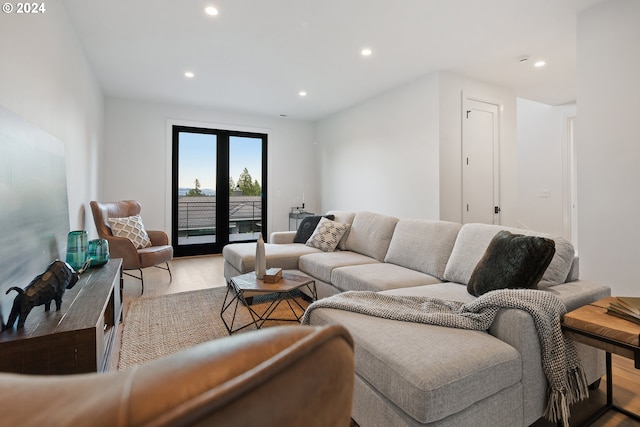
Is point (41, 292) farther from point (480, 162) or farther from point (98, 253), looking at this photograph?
point (480, 162)

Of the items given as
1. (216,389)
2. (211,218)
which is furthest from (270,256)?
(216,389)

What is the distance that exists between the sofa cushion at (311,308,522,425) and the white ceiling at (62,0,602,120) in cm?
255

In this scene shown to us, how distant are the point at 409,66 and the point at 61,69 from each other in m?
3.49

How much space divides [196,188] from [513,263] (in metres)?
5.34

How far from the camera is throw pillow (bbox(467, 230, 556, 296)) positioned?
1.70m

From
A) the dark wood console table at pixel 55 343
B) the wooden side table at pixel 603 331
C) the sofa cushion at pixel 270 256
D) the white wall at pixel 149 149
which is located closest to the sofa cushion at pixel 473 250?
the wooden side table at pixel 603 331

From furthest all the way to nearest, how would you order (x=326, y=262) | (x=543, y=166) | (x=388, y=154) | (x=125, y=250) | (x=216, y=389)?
(x=543, y=166) < (x=388, y=154) < (x=125, y=250) < (x=326, y=262) < (x=216, y=389)

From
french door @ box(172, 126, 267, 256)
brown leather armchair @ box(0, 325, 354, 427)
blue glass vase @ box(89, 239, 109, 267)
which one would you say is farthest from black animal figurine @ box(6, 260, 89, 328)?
french door @ box(172, 126, 267, 256)

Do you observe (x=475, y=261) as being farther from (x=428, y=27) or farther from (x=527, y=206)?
(x=527, y=206)

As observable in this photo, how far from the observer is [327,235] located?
12.3ft

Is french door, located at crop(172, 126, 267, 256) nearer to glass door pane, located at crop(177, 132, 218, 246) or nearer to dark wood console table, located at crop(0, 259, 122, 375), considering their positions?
glass door pane, located at crop(177, 132, 218, 246)

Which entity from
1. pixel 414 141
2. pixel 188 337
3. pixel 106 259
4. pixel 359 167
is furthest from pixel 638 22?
pixel 106 259

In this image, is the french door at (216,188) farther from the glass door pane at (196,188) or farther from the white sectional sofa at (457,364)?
the white sectional sofa at (457,364)

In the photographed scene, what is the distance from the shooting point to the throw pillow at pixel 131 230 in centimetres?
379
